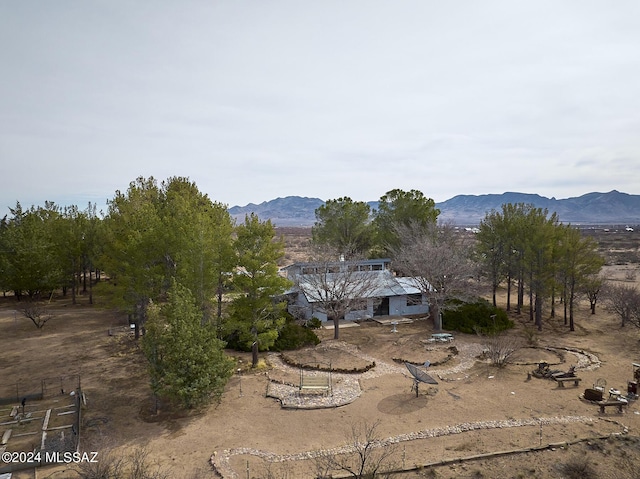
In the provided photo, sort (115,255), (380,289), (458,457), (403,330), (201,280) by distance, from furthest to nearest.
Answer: (380,289)
(403,330)
(115,255)
(201,280)
(458,457)

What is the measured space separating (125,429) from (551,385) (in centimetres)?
2126

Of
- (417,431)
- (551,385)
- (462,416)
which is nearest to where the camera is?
(417,431)

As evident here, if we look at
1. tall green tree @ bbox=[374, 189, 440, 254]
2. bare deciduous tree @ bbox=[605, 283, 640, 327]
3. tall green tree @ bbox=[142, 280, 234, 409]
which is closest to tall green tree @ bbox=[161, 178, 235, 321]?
tall green tree @ bbox=[142, 280, 234, 409]

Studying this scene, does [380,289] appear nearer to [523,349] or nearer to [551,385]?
[523,349]

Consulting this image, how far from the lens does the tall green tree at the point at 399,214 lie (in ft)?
151

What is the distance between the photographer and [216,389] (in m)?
18.2

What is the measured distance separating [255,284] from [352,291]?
32.5 ft

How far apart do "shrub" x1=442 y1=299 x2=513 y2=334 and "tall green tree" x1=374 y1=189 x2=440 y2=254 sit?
42.9 feet

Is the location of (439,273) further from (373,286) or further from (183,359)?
(183,359)

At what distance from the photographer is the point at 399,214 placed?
4728 centimetres

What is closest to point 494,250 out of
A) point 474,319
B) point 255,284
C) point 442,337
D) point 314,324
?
point 474,319

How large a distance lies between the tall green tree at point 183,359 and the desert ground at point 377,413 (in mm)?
1257

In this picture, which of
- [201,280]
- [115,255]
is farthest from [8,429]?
[115,255]

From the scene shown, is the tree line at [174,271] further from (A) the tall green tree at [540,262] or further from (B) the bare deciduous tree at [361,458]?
(A) the tall green tree at [540,262]
